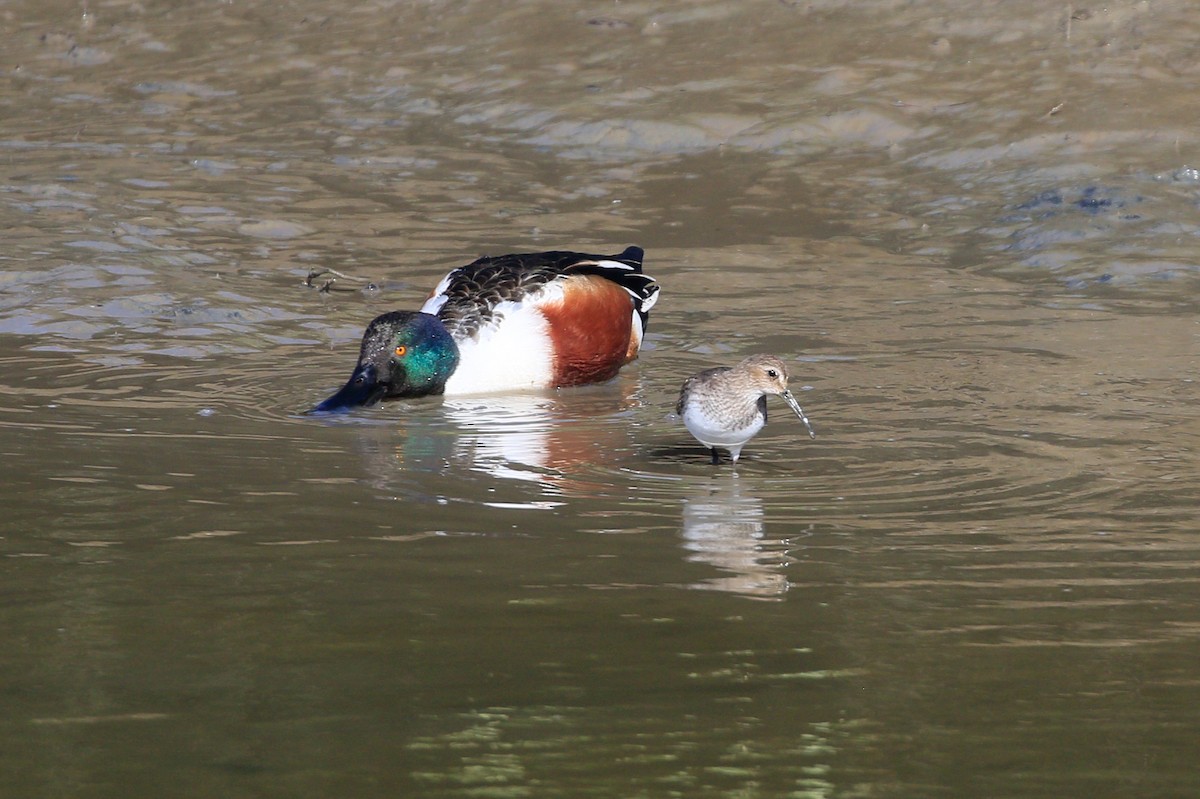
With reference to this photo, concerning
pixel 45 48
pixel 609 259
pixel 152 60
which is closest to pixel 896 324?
pixel 609 259

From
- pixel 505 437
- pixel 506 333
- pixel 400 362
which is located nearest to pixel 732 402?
pixel 505 437

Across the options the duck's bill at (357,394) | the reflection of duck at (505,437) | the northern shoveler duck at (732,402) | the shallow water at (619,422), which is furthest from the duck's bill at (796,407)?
the duck's bill at (357,394)

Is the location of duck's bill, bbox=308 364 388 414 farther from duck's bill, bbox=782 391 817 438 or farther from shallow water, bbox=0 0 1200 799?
duck's bill, bbox=782 391 817 438

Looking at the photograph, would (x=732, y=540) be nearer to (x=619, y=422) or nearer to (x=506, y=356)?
(x=619, y=422)

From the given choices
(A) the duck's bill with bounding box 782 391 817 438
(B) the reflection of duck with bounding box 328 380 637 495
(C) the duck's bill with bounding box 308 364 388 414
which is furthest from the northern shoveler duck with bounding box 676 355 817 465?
(C) the duck's bill with bounding box 308 364 388 414

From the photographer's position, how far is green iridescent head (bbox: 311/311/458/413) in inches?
275

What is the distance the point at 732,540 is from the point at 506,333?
292cm

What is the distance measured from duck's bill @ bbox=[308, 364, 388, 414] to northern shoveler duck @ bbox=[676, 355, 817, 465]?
150 cm

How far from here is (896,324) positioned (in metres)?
8.32

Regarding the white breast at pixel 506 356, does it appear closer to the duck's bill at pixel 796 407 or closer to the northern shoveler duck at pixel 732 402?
the northern shoveler duck at pixel 732 402

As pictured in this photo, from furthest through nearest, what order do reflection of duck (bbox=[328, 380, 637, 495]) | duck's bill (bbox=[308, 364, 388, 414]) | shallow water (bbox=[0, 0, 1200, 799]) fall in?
duck's bill (bbox=[308, 364, 388, 414]) → reflection of duck (bbox=[328, 380, 637, 495]) → shallow water (bbox=[0, 0, 1200, 799])

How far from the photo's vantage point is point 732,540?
470 cm

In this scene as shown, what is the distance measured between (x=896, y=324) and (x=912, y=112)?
13.0 ft

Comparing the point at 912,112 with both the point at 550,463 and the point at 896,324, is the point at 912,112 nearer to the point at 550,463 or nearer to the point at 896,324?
the point at 896,324
